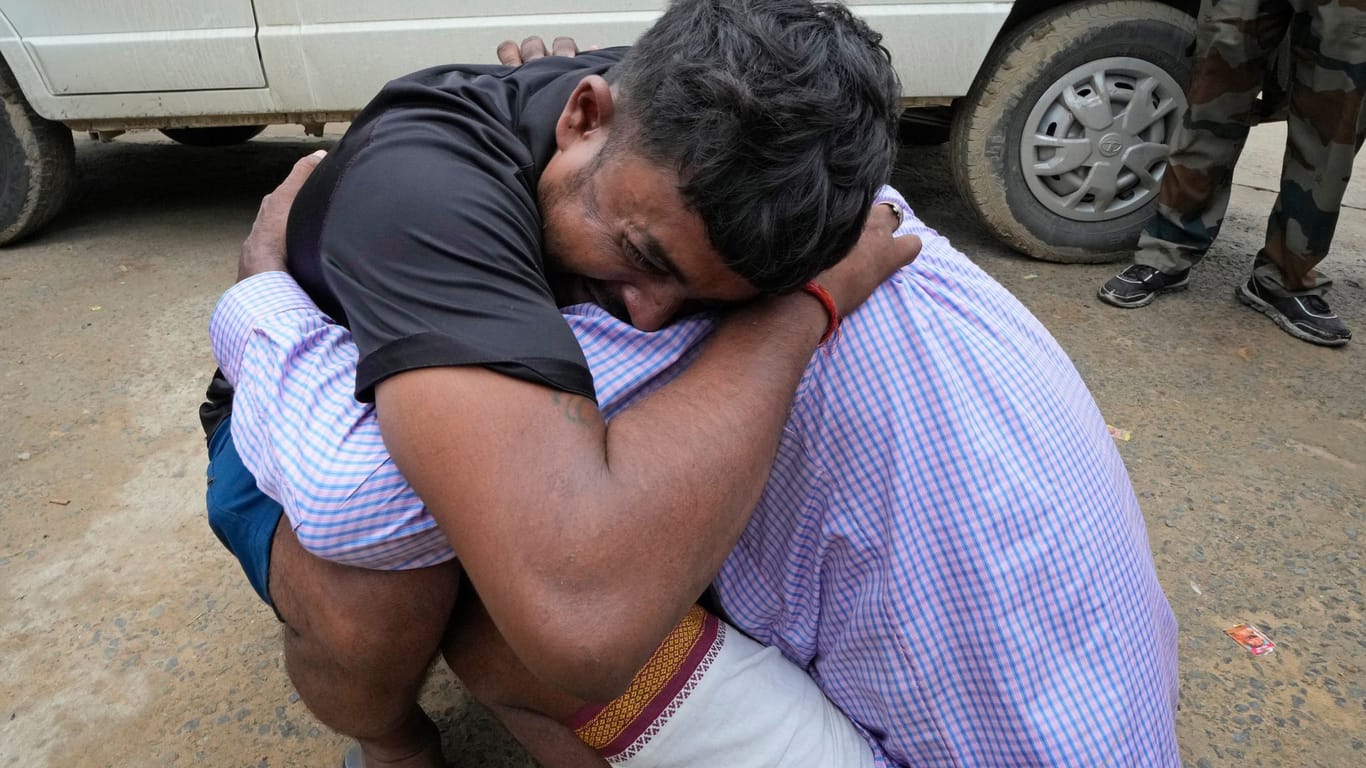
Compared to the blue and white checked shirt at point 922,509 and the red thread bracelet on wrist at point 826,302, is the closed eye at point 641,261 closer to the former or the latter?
the blue and white checked shirt at point 922,509

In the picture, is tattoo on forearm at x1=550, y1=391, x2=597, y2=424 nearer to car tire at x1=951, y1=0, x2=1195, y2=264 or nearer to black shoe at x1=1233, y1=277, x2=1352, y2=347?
car tire at x1=951, y1=0, x2=1195, y2=264

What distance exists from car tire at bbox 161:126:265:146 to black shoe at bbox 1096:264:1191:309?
15.4 feet

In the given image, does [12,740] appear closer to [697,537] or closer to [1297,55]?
[697,537]

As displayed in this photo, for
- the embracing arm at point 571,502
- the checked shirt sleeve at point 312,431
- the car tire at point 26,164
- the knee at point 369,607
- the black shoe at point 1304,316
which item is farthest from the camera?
the car tire at point 26,164

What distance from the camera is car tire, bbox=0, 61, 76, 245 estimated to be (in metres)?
3.82

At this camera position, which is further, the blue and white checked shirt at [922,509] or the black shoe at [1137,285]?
the black shoe at [1137,285]

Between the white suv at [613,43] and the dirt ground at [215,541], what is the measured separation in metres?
0.51

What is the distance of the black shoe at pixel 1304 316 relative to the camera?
3319mm

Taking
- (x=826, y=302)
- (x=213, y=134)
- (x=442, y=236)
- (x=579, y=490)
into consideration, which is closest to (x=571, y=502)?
(x=579, y=490)

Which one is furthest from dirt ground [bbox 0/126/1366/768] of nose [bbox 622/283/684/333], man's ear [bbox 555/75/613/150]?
man's ear [bbox 555/75/613/150]

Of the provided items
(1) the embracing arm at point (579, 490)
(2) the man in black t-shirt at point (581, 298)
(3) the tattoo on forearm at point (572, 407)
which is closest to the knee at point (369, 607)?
(2) the man in black t-shirt at point (581, 298)

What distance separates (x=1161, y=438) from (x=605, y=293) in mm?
2187

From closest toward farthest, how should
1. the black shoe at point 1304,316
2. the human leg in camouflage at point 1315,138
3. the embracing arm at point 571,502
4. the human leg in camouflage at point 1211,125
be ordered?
the embracing arm at point 571,502, the human leg in camouflage at point 1315,138, the human leg in camouflage at point 1211,125, the black shoe at point 1304,316

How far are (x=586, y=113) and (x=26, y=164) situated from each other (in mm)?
3770
